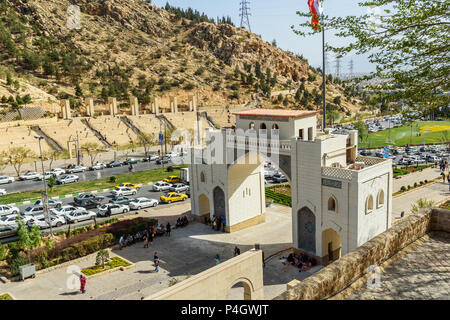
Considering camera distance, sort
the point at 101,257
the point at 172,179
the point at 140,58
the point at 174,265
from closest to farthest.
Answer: the point at 174,265
the point at 101,257
the point at 172,179
the point at 140,58

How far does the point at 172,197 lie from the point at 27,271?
1559 centimetres

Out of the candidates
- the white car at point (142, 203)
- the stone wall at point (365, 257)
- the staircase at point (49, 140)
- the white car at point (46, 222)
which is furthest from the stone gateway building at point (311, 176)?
the staircase at point (49, 140)

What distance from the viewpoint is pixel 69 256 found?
23.3m

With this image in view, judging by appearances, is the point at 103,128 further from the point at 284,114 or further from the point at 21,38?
the point at 284,114

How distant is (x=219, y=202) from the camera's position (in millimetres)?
27688

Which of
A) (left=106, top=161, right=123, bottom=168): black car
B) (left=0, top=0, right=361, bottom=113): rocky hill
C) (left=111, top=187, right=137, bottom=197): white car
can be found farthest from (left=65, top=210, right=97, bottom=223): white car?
(left=0, top=0, right=361, bottom=113): rocky hill

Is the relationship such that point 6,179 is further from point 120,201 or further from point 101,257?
point 101,257

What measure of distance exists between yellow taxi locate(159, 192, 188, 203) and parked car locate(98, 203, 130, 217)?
3.70m

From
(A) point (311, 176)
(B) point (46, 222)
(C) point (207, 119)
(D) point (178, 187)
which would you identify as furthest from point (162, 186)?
(C) point (207, 119)

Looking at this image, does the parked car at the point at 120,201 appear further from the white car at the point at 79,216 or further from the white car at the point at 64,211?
the white car at the point at 64,211

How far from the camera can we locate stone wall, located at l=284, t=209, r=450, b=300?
6.73m

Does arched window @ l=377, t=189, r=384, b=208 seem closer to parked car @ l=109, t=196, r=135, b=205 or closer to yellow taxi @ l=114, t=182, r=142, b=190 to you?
parked car @ l=109, t=196, r=135, b=205
